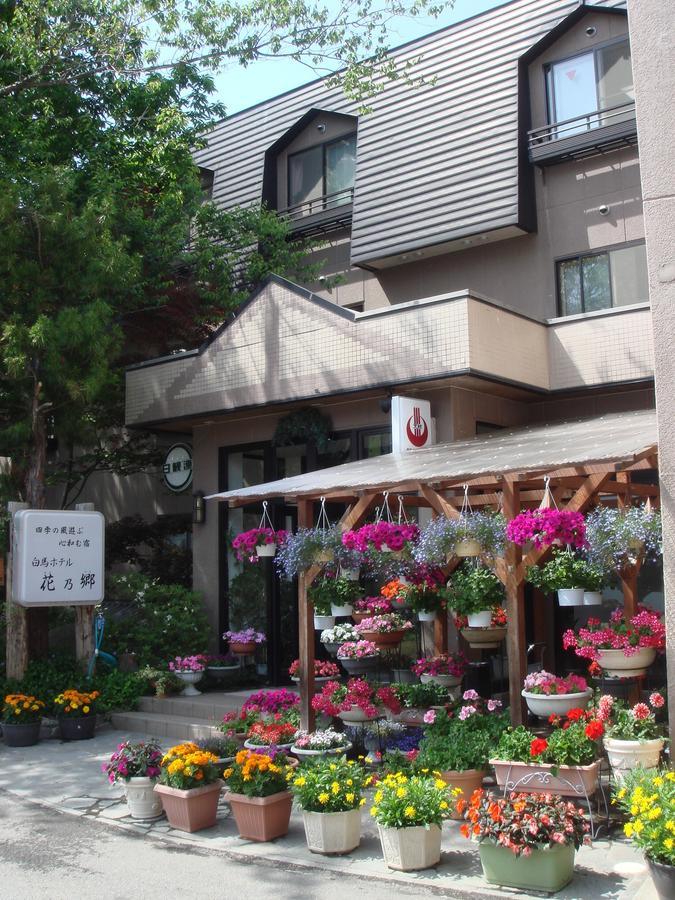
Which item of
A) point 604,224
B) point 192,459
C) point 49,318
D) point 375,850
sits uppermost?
point 604,224

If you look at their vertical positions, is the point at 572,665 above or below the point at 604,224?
below

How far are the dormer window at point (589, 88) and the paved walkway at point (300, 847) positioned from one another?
432 inches

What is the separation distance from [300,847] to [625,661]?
10.5ft

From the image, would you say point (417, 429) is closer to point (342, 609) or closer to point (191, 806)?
point (342, 609)

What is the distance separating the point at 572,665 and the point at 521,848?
24.0 ft

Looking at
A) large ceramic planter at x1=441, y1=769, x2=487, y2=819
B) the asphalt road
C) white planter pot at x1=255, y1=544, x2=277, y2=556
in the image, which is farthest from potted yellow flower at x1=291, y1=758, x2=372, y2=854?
white planter pot at x1=255, y1=544, x2=277, y2=556

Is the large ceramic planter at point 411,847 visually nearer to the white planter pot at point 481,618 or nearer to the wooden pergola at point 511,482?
the wooden pergola at point 511,482

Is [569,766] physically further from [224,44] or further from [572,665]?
[224,44]

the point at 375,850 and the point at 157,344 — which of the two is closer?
the point at 375,850

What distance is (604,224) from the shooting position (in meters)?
13.9

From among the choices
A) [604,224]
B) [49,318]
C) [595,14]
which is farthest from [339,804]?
[595,14]

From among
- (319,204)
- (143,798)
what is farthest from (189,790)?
(319,204)

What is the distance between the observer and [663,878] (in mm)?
5348

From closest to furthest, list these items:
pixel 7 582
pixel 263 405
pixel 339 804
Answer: pixel 339 804, pixel 7 582, pixel 263 405
